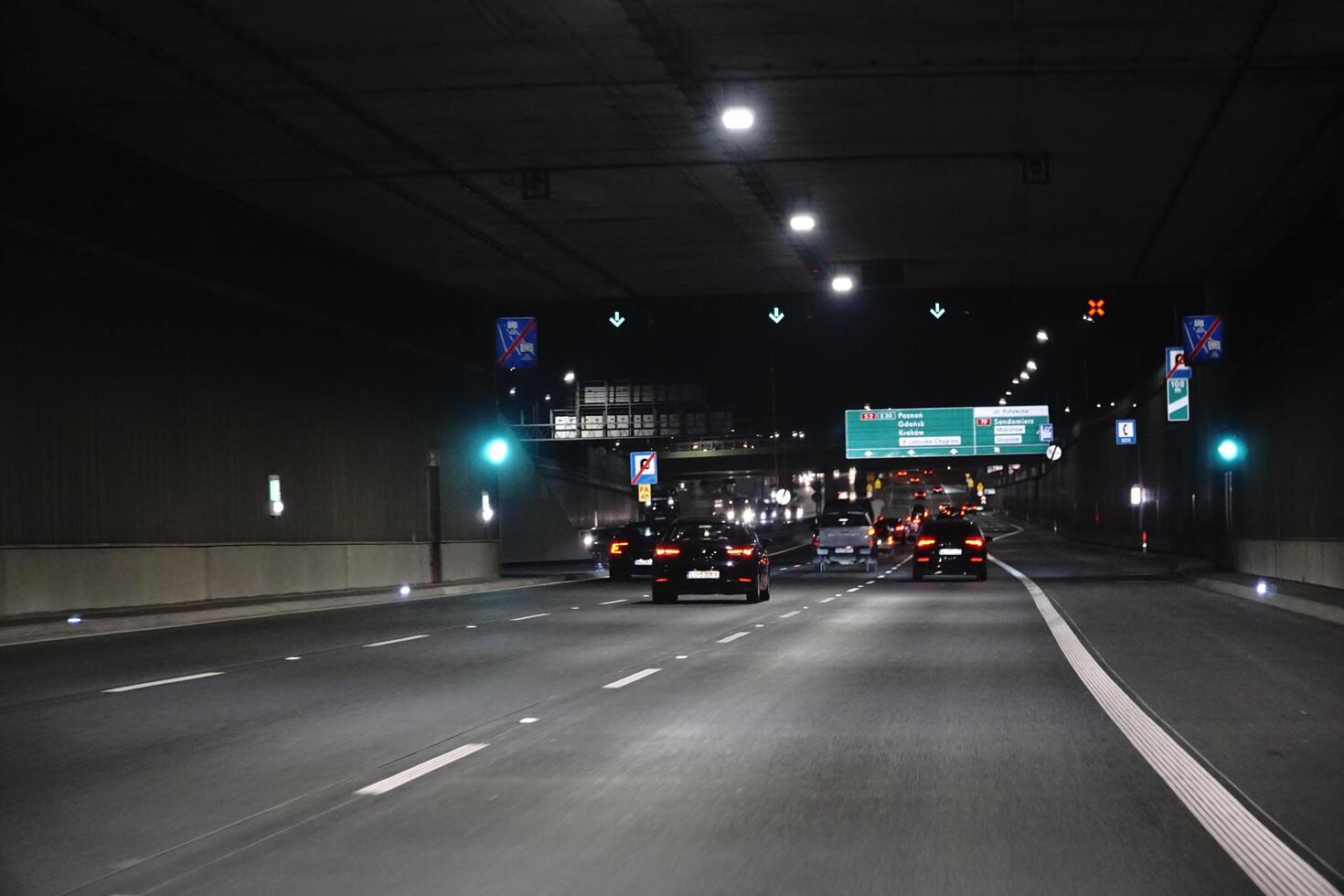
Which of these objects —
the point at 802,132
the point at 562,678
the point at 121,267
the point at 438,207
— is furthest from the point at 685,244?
the point at 562,678

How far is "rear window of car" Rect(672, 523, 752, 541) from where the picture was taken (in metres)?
29.3

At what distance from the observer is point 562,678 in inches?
587

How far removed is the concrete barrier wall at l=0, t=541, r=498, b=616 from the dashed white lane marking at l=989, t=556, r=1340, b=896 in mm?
15782

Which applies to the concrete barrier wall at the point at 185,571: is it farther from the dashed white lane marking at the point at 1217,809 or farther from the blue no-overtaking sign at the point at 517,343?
the dashed white lane marking at the point at 1217,809

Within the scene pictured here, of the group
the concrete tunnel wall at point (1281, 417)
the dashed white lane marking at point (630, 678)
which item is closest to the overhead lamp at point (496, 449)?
the concrete tunnel wall at point (1281, 417)

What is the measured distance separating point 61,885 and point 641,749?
4.36 metres

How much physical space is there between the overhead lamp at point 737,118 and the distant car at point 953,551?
20367 mm

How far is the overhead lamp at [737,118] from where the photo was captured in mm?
21297

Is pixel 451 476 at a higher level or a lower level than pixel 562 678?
higher

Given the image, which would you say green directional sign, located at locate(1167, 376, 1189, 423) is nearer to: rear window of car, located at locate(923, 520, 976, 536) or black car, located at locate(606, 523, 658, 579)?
rear window of car, located at locate(923, 520, 976, 536)

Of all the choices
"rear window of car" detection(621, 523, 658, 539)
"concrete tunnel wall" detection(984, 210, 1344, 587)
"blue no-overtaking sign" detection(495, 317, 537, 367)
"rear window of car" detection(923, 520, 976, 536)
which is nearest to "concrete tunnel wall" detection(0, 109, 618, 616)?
"blue no-overtaking sign" detection(495, 317, 537, 367)

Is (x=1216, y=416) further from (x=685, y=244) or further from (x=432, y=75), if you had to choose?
(x=432, y=75)

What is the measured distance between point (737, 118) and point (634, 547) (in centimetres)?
2263

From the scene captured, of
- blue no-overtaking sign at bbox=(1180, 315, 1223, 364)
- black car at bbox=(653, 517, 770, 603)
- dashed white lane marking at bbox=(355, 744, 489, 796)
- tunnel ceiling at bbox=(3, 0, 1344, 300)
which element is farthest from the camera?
blue no-overtaking sign at bbox=(1180, 315, 1223, 364)
